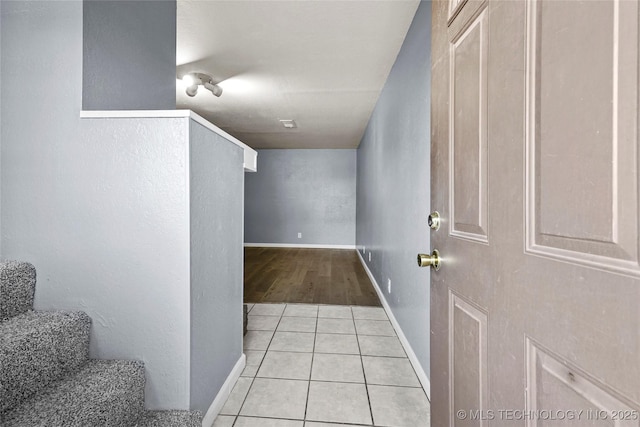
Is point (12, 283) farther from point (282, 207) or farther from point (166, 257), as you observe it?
point (282, 207)

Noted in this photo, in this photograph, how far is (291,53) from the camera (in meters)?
2.63

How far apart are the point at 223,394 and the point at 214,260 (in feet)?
2.40

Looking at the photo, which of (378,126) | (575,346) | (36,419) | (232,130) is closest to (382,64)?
(378,126)

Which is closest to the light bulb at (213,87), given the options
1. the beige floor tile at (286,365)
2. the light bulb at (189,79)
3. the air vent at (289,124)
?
the light bulb at (189,79)

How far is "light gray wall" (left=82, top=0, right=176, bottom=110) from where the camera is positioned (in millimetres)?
1247

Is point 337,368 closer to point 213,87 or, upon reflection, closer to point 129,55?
point 129,55

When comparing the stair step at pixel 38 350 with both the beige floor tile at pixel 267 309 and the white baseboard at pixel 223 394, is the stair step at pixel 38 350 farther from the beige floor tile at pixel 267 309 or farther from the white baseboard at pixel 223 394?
the beige floor tile at pixel 267 309

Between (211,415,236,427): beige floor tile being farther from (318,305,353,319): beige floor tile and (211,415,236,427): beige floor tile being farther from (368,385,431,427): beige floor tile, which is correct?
(318,305,353,319): beige floor tile

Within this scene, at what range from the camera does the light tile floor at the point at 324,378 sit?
58.6 inches

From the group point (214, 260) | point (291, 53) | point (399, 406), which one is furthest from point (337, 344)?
point (291, 53)

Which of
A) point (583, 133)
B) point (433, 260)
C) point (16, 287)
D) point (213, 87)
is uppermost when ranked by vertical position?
point (213, 87)

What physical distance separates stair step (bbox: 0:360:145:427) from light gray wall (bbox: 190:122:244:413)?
0.21 metres

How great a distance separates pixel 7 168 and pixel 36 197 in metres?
0.17

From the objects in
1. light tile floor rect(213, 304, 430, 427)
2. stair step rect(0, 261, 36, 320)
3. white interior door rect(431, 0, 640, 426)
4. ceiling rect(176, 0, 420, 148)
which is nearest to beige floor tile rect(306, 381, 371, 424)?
light tile floor rect(213, 304, 430, 427)
